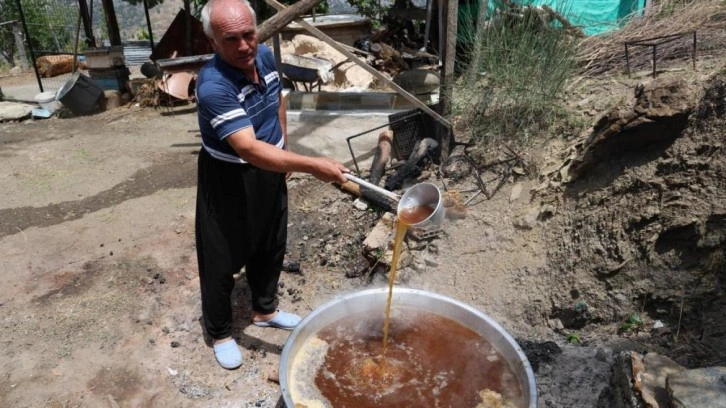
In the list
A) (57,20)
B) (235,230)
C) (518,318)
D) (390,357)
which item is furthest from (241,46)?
(57,20)

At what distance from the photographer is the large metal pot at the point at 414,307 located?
2078 mm

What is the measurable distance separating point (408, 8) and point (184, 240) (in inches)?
237

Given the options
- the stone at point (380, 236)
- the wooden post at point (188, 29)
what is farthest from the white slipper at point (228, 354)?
the wooden post at point (188, 29)

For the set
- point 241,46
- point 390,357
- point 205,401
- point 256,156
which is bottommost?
point 205,401

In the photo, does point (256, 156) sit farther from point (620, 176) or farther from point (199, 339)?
point (620, 176)

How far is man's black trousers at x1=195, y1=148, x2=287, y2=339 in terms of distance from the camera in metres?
2.51

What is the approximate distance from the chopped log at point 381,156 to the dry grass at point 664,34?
80.3 inches

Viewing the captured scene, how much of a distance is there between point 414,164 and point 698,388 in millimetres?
3180

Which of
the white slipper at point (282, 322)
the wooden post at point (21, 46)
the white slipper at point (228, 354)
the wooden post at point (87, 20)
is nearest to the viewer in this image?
the white slipper at point (228, 354)

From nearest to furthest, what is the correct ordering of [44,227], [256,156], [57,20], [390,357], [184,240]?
[256,156], [390,357], [184,240], [44,227], [57,20]

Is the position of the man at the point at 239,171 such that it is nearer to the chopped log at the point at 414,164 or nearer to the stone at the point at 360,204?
→ the stone at the point at 360,204

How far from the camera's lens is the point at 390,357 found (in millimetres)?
2418

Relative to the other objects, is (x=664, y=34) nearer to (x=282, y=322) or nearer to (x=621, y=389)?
(x=621, y=389)

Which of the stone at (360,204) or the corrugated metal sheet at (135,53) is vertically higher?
the corrugated metal sheet at (135,53)
